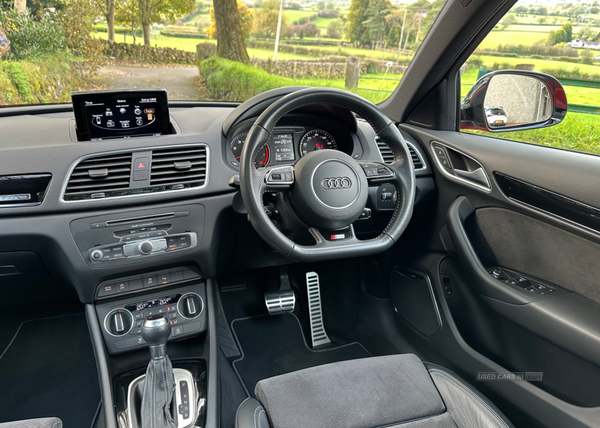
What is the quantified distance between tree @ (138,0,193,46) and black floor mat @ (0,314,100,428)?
4.98 feet

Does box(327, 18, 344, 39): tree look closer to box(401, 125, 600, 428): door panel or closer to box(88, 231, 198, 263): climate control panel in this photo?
box(401, 125, 600, 428): door panel

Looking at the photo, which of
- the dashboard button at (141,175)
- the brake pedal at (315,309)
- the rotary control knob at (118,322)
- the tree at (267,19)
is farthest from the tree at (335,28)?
the rotary control knob at (118,322)

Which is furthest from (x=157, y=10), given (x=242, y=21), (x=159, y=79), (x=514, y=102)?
(x=514, y=102)

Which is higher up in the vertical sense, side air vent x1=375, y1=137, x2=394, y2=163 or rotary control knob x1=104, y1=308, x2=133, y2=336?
side air vent x1=375, y1=137, x2=394, y2=163

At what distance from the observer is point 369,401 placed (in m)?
1.37

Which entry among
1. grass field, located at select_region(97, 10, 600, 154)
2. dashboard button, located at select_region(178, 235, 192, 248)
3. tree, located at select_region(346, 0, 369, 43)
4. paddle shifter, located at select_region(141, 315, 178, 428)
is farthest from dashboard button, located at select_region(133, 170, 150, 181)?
tree, located at select_region(346, 0, 369, 43)

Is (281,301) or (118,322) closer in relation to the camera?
(118,322)

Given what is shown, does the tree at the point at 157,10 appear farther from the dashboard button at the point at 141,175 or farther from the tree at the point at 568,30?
the tree at the point at 568,30

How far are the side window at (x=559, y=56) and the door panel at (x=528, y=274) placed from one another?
16cm

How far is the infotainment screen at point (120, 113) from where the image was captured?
5.38ft

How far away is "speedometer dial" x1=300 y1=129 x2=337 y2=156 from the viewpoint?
6.45 ft

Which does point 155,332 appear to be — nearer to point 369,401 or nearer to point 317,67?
point 369,401

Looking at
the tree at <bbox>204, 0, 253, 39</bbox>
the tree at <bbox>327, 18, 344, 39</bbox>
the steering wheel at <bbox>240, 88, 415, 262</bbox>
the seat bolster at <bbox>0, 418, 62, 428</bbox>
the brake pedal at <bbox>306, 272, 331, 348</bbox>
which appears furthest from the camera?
the tree at <bbox>327, 18, 344, 39</bbox>

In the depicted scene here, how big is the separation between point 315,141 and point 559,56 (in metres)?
1.12
